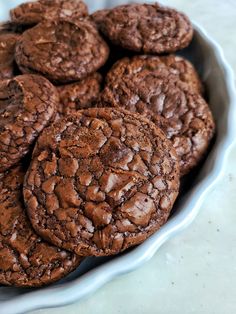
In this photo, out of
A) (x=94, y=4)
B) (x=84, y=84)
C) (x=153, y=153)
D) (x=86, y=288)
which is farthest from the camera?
(x=94, y=4)

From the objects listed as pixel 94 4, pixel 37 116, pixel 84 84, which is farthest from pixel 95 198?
pixel 94 4

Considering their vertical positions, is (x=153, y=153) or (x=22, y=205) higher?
(x=153, y=153)

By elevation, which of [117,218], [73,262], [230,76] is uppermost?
[230,76]

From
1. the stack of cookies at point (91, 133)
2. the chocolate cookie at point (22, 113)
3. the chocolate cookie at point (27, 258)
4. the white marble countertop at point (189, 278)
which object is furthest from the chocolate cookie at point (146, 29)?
the chocolate cookie at point (27, 258)

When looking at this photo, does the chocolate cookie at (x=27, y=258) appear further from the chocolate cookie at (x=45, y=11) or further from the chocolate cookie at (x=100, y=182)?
the chocolate cookie at (x=45, y=11)

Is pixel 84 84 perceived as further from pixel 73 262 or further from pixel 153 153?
pixel 73 262

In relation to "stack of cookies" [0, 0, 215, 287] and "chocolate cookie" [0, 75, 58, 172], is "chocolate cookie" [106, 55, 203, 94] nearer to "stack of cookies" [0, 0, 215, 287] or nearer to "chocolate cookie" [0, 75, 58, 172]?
"stack of cookies" [0, 0, 215, 287]

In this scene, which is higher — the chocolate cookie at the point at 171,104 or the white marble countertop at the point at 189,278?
→ the chocolate cookie at the point at 171,104
